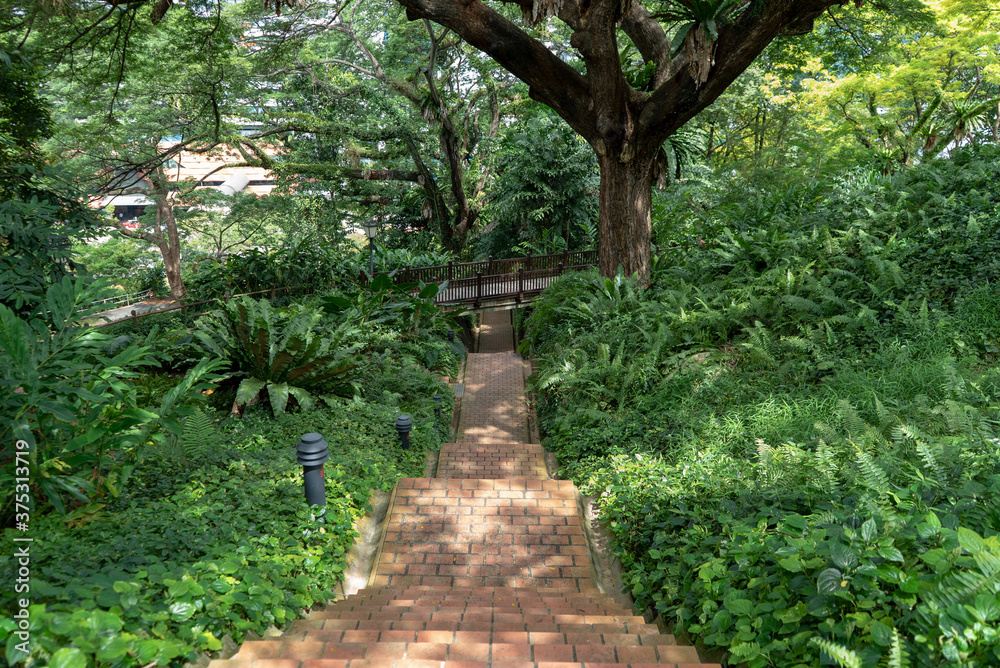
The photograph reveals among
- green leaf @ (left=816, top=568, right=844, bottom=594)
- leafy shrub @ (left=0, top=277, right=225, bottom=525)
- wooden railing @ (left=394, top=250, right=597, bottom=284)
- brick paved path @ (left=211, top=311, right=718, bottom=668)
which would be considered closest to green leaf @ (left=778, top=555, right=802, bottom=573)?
green leaf @ (left=816, top=568, right=844, bottom=594)

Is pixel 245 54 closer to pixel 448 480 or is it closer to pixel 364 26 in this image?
pixel 364 26

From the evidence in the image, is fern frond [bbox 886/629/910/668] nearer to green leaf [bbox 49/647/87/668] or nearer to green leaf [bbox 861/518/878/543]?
green leaf [bbox 861/518/878/543]

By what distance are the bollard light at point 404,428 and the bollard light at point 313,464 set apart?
231cm

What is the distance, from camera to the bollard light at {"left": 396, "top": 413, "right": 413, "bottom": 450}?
6.89 metres

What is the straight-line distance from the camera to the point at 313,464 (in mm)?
4492

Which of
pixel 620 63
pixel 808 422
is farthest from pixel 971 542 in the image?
pixel 620 63

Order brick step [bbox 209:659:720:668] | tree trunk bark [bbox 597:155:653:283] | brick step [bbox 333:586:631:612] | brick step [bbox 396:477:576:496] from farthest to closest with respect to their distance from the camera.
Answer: tree trunk bark [bbox 597:155:653:283] → brick step [bbox 396:477:576:496] → brick step [bbox 333:586:631:612] → brick step [bbox 209:659:720:668]

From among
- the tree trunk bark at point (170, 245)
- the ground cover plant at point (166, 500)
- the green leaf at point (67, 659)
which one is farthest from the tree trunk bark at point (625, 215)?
the tree trunk bark at point (170, 245)

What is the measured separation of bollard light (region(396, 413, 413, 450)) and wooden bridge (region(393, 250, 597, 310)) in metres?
7.10

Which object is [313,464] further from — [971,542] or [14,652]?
[971,542]

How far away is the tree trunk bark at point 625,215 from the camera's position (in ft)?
32.8

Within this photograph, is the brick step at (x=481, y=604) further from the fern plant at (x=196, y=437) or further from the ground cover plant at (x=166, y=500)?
the fern plant at (x=196, y=437)

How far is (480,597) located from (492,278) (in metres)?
11.3

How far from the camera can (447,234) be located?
21.2 metres
